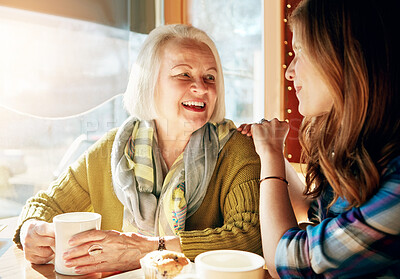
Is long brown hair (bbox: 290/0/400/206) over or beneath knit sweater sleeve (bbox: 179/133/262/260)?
over

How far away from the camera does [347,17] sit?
829 mm

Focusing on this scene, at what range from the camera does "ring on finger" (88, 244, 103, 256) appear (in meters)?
0.94

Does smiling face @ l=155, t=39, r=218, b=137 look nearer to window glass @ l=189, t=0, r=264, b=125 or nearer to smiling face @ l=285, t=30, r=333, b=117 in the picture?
smiling face @ l=285, t=30, r=333, b=117

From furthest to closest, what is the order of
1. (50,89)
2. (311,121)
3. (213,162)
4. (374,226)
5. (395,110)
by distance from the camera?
(50,89), (213,162), (311,121), (395,110), (374,226)

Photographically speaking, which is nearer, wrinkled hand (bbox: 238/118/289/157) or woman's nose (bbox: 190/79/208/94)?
wrinkled hand (bbox: 238/118/289/157)

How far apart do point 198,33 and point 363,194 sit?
943mm

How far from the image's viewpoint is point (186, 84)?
1435mm

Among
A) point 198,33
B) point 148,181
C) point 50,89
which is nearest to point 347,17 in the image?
point 198,33

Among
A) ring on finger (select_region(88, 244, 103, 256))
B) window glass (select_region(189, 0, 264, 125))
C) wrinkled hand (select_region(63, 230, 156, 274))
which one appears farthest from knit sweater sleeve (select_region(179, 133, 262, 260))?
window glass (select_region(189, 0, 264, 125))

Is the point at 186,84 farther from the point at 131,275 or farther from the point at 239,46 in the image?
the point at 239,46

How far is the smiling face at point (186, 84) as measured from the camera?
1434mm

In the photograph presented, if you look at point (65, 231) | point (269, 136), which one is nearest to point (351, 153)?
point (269, 136)

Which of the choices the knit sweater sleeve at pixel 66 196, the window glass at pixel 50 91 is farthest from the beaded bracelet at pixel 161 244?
the window glass at pixel 50 91

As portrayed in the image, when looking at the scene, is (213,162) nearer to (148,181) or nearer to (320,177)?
(148,181)
